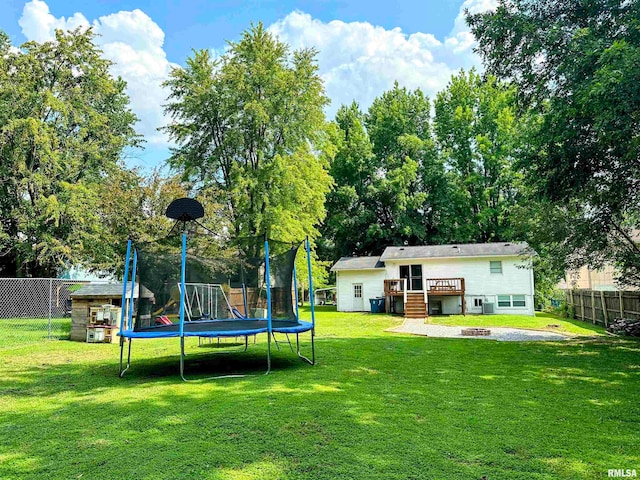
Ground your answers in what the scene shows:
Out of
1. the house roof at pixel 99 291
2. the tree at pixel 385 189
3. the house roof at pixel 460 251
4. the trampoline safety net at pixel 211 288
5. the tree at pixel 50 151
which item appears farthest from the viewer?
the tree at pixel 385 189

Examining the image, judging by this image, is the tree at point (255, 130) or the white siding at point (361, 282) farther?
the white siding at point (361, 282)

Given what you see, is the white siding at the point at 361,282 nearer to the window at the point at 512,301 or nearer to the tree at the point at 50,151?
the window at the point at 512,301

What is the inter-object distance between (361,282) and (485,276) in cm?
658

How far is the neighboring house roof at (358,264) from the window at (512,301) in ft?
Result: 21.0

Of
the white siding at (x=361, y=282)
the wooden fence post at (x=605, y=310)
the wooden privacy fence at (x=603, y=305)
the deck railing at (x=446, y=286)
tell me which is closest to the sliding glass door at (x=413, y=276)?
the deck railing at (x=446, y=286)

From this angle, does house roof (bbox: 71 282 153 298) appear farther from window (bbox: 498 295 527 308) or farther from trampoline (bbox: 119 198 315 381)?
window (bbox: 498 295 527 308)

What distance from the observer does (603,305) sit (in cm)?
1508

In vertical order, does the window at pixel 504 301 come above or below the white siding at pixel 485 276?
below

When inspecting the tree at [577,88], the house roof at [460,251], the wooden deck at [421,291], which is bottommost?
the wooden deck at [421,291]

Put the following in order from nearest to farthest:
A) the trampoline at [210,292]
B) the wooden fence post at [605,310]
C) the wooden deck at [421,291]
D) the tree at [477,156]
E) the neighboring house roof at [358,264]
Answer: the trampoline at [210,292], the wooden fence post at [605,310], the wooden deck at [421,291], the neighboring house roof at [358,264], the tree at [477,156]

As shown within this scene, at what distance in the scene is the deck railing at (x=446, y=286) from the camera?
68.9ft

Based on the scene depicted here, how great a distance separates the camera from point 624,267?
10.9 meters

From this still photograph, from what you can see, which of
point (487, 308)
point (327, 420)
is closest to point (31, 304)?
point (327, 420)

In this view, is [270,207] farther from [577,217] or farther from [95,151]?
[577,217]
